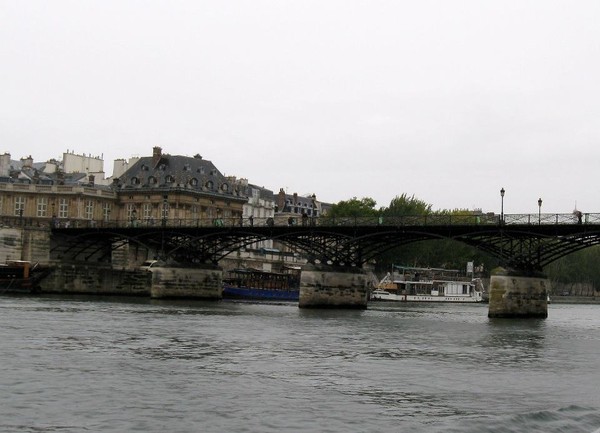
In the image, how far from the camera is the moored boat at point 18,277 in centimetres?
10512

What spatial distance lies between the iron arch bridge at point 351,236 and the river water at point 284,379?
829 inches

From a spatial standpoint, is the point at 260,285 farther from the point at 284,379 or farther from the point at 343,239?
the point at 284,379

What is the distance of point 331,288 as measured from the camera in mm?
92938

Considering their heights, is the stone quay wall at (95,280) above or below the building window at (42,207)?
below

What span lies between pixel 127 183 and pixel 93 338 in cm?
9934

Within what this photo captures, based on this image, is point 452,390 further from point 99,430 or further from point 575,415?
point 99,430

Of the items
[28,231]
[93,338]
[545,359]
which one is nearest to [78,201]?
[28,231]

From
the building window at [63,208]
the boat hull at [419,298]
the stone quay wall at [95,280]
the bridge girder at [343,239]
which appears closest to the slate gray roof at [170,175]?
the building window at [63,208]

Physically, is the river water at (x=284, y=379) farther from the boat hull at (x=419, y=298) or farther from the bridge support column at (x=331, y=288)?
the boat hull at (x=419, y=298)

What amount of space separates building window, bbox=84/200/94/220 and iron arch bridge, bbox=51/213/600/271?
7.61m

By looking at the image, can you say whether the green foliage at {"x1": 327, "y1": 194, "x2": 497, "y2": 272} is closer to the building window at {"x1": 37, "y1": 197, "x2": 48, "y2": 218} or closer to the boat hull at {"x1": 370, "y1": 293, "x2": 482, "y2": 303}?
the boat hull at {"x1": 370, "y1": 293, "x2": 482, "y2": 303}

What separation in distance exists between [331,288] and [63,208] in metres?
56.4

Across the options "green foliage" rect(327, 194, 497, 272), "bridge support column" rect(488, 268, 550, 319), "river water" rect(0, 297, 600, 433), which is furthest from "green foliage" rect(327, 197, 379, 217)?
"river water" rect(0, 297, 600, 433)

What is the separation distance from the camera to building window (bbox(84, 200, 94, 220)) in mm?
136250
